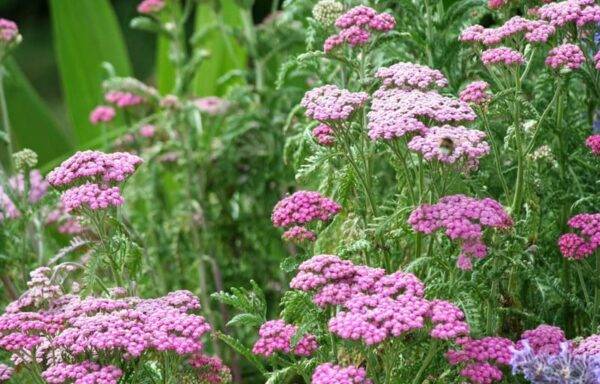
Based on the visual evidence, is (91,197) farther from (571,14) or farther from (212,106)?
(212,106)

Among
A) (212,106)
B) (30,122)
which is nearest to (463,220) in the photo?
(212,106)

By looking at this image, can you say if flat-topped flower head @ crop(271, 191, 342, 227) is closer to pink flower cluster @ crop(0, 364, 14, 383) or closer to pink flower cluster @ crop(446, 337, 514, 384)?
pink flower cluster @ crop(446, 337, 514, 384)

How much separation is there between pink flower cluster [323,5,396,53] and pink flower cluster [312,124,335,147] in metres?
0.21

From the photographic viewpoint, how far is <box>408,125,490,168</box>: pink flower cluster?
1916mm

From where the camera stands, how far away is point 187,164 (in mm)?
3691

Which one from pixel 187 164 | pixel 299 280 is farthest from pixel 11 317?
pixel 187 164

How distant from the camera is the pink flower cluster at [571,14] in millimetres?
2232

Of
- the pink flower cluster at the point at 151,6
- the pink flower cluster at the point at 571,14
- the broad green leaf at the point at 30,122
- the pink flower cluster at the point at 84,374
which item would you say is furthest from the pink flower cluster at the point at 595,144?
the broad green leaf at the point at 30,122

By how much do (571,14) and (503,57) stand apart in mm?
206

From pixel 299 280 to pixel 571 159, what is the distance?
98 cm

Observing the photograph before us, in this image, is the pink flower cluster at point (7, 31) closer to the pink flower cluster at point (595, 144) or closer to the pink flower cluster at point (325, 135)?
the pink flower cluster at point (325, 135)

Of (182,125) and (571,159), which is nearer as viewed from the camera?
(571,159)

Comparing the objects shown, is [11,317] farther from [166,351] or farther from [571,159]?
[571,159]

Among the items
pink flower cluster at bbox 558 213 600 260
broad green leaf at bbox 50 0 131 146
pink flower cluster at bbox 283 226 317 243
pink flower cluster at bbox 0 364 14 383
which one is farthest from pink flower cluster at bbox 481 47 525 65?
broad green leaf at bbox 50 0 131 146
